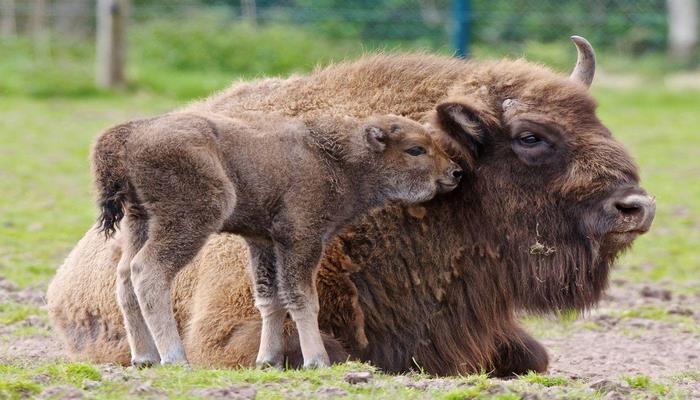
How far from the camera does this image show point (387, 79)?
297 inches

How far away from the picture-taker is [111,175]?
6.00 metres

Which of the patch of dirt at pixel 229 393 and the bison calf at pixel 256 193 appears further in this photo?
the bison calf at pixel 256 193

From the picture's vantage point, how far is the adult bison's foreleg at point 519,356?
25.1ft

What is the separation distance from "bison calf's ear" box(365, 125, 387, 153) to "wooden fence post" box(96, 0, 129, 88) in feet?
48.0

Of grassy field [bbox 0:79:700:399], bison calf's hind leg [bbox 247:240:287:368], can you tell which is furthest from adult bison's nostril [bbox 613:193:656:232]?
bison calf's hind leg [bbox 247:240:287:368]

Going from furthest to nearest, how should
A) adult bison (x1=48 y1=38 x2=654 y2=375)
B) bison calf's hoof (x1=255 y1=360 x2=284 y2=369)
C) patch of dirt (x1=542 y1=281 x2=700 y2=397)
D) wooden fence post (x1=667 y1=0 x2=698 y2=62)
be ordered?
wooden fence post (x1=667 y1=0 x2=698 y2=62) → patch of dirt (x1=542 y1=281 x2=700 y2=397) → adult bison (x1=48 y1=38 x2=654 y2=375) → bison calf's hoof (x1=255 y1=360 x2=284 y2=369)

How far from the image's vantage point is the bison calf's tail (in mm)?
5984

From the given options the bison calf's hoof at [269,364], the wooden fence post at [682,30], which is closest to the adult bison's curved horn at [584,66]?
the bison calf's hoof at [269,364]

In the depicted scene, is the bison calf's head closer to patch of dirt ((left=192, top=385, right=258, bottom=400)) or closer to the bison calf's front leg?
the bison calf's front leg

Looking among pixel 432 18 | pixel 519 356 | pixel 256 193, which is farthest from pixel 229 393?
pixel 432 18

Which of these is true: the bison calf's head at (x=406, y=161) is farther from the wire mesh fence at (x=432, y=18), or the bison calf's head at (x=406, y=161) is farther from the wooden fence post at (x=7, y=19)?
the wooden fence post at (x=7, y=19)

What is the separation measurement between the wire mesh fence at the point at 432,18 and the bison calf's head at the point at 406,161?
1548 cm

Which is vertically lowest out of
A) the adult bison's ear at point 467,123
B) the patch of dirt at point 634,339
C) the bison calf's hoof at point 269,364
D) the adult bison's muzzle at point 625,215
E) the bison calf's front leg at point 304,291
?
the patch of dirt at point 634,339

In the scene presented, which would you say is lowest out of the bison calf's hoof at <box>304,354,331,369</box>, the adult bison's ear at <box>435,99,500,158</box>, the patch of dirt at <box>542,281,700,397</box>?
the patch of dirt at <box>542,281,700,397</box>
